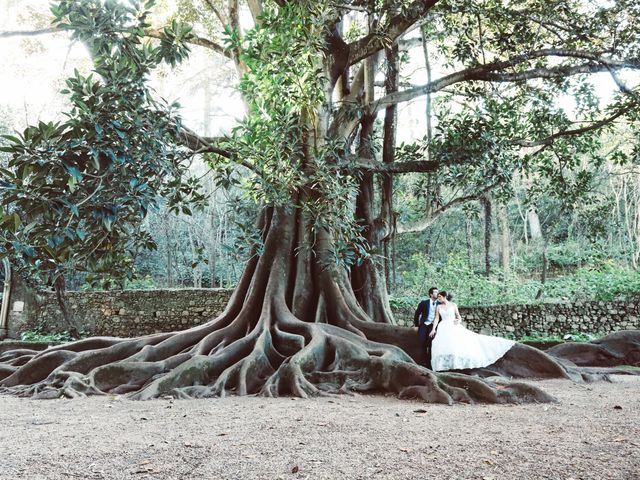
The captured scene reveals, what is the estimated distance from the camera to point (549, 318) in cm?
1395

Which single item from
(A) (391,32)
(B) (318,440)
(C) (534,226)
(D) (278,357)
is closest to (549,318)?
(A) (391,32)

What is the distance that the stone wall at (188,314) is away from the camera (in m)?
13.9

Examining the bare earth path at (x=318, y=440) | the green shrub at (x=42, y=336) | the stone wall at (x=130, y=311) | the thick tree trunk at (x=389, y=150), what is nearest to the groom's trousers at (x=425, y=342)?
the thick tree trunk at (x=389, y=150)

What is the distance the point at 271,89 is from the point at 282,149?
Answer: 2.46 feet

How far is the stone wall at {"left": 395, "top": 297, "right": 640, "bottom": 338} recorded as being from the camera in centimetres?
1382

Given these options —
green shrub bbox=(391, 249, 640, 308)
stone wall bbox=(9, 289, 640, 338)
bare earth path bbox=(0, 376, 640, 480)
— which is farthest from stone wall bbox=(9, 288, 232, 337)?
bare earth path bbox=(0, 376, 640, 480)

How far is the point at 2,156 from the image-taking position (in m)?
16.7

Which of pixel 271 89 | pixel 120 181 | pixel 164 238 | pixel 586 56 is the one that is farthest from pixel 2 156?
pixel 586 56

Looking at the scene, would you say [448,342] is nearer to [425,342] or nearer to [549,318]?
[425,342]

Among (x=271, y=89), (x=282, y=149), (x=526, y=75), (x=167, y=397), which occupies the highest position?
(x=526, y=75)

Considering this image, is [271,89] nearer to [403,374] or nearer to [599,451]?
[403,374]

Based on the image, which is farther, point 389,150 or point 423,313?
point 389,150

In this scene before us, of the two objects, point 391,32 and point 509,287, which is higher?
point 391,32

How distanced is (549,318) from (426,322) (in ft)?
22.6
